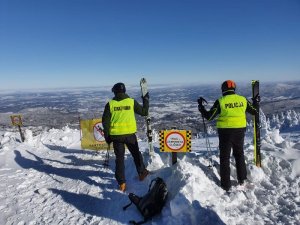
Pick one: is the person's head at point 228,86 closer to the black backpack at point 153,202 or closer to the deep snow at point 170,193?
the deep snow at point 170,193

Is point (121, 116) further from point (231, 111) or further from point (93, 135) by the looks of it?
point (93, 135)

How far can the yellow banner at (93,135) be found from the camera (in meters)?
13.4

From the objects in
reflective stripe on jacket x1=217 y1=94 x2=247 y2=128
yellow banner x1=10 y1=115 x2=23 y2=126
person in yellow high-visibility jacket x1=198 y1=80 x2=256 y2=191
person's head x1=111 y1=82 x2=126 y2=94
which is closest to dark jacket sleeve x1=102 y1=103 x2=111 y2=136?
person's head x1=111 y1=82 x2=126 y2=94

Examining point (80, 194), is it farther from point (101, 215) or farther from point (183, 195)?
point (183, 195)

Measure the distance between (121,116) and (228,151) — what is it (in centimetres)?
254

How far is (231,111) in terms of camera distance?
21.1 feet

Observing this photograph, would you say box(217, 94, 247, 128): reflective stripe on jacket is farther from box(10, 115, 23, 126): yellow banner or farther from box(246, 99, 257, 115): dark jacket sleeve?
box(10, 115, 23, 126): yellow banner

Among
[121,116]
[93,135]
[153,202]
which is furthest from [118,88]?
[93,135]

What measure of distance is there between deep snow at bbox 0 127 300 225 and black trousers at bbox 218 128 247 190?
0.92 ft

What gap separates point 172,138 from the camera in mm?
7770

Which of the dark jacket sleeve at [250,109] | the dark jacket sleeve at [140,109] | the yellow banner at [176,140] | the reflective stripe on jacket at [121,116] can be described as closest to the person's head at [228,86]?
the dark jacket sleeve at [250,109]

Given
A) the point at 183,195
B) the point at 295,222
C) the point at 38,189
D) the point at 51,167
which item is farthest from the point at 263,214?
the point at 51,167

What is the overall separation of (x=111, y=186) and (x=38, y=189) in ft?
6.56

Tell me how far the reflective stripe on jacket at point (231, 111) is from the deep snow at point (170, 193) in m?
1.25
